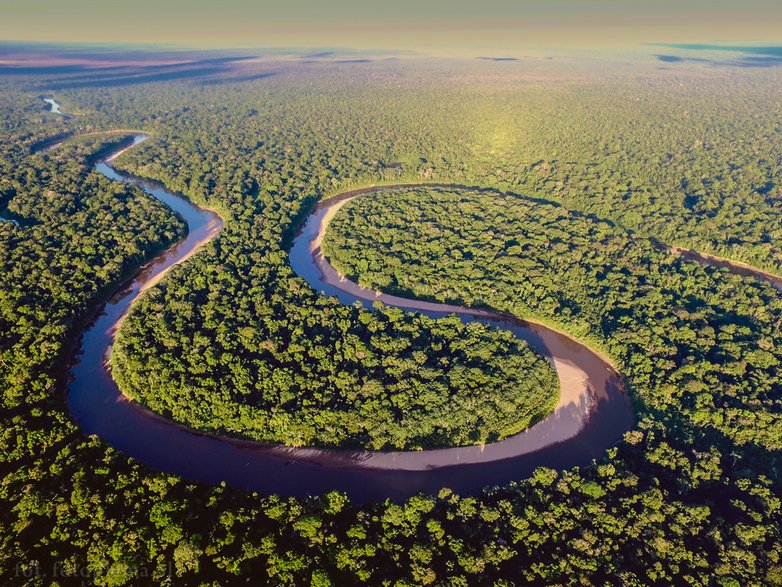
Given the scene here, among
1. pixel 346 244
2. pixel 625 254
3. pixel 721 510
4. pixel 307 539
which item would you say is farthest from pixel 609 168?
pixel 307 539

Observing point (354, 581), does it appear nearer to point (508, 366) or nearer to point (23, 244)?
point (508, 366)

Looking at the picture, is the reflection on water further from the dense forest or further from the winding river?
the dense forest

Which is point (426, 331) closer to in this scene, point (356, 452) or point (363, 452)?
point (363, 452)

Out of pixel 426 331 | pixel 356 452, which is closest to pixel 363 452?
pixel 356 452

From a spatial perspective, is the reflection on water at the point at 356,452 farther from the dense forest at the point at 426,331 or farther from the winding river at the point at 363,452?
the dense forest at the point at 426,331

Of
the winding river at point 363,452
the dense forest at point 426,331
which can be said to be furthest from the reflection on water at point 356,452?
the dense forest at point 426,331

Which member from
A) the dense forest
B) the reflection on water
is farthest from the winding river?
the dense forest
